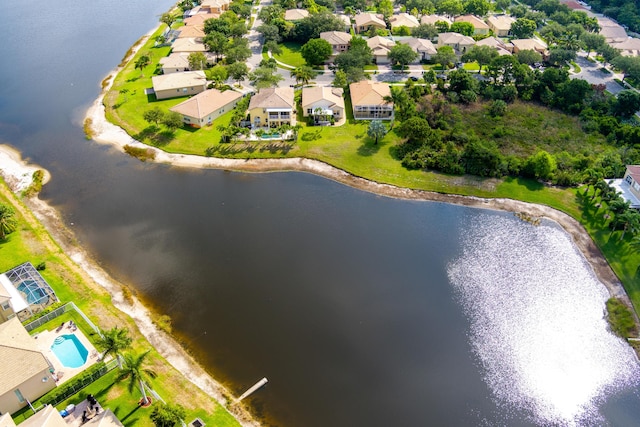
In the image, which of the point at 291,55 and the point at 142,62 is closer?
the point at 142,62

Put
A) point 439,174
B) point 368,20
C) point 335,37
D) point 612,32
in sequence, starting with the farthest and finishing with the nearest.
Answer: point 368,20
point 612,32
point 335,37
point 439,174

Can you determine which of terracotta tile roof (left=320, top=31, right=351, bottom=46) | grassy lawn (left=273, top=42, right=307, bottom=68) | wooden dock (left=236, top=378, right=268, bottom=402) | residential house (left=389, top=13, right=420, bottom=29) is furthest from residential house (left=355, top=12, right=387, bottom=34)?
wooden dock (left=236, top=378, right=268, bottom=402)

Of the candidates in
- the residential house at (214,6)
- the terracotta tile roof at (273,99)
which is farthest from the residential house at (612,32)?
the residential house at (214,6)

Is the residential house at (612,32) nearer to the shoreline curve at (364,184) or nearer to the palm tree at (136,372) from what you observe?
Answer: the shoreline curve at (364,184)

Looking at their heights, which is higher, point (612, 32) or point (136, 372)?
point (136, 372)

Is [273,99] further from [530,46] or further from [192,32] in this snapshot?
[530,46]

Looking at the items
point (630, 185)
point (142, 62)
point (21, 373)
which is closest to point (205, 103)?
point (142, 62)

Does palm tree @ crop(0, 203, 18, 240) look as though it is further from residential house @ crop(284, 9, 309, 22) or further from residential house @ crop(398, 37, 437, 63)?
residential house @ crop(284, 9, 309, 22)
